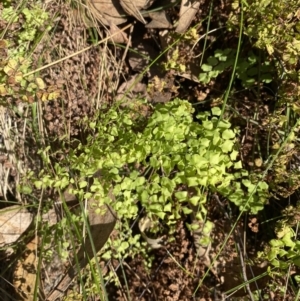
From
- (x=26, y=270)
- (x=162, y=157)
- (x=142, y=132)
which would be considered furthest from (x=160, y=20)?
(x=26, y=270)

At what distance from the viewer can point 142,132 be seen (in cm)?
221

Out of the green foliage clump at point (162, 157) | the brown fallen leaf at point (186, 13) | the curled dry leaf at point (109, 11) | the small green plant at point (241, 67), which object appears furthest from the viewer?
the curled dry leaf at point (109, 11)

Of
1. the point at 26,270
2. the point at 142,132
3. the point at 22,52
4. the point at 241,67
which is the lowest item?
the point at 26,270

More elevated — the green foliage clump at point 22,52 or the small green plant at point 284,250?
the green foliage clump at point 22,52

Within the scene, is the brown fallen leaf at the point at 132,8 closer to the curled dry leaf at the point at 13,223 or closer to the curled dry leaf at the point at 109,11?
the curled dry leaf at the point at 109,11

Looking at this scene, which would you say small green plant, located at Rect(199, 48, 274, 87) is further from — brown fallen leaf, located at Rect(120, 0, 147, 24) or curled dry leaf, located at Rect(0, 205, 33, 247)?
curled dry leaf, located at Rect(0, 205, 33, 247)

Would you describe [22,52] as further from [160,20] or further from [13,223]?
[13,223]

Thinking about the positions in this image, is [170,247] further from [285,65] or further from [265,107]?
[285,65]

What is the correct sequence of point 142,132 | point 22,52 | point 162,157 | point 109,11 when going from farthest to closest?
1. point 109,11
2. point 22,52
3. point 142,132
4. point 162,157

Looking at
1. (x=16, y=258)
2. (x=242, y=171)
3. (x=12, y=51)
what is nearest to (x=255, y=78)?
(x=242, y=171)

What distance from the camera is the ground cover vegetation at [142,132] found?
7.38ft

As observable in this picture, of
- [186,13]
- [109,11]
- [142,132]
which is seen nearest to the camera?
[142,132]

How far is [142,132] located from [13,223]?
2.81ft

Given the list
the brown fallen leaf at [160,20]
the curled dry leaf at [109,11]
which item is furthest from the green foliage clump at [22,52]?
the brown fallen leaf at [160,20]
